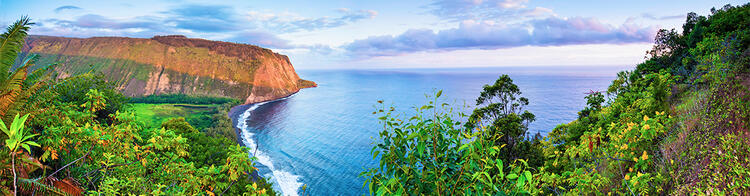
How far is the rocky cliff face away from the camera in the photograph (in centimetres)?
13003

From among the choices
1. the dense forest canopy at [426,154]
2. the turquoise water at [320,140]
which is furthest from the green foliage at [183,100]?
the dense forest canopy at [426,154]

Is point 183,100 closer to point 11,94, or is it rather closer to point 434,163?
point 11,94

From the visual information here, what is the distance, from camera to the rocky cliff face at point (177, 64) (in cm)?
13003

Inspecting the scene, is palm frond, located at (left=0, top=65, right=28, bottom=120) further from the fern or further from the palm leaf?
the fern

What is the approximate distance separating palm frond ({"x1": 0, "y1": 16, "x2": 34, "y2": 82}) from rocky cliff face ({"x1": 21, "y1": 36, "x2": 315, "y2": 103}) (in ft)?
377

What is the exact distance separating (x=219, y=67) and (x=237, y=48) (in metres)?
15.1

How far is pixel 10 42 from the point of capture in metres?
7.46

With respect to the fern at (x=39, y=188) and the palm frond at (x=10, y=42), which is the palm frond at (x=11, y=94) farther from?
the fern at (x=39, y=188)

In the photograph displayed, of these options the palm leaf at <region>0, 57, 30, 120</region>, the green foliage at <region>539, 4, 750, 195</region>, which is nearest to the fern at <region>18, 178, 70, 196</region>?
the palm leaf at <region>0, 57, 30, 120</region>

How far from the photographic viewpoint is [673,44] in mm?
24156

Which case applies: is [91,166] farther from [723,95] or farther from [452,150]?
[723,95]

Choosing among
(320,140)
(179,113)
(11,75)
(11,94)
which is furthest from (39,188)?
(179,113)

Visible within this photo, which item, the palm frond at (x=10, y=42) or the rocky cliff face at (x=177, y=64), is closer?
the palm frond at (x=10, y=42)

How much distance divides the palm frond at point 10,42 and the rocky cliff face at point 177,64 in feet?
377
